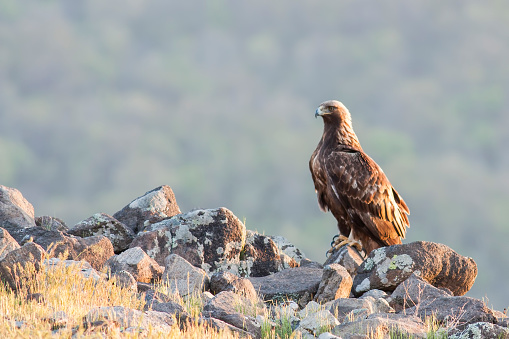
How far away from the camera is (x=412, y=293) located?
371 inches

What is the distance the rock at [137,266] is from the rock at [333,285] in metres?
2.52

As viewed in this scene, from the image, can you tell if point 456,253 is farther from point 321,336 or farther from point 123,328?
point 123,328

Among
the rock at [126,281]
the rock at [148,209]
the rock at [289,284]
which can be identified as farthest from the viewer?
the rock at [148,209]

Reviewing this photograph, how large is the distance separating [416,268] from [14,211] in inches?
309

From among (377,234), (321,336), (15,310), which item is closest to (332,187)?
(377,234)

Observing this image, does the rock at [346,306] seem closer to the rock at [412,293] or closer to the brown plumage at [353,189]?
the rock at [412,293]

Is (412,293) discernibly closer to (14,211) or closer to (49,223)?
(14,211)

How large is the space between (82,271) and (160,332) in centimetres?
366

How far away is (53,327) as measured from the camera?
6.45 m

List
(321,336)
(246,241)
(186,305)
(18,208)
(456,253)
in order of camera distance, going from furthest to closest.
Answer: (18,208)
(246,241)
(456,253)
(186,305)
(321,336)

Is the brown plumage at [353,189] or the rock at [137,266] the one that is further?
the brown plumage at [353,189]

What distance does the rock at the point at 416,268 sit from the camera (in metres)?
10.4

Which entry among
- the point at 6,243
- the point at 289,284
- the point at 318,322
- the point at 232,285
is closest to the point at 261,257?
the point at 289,284

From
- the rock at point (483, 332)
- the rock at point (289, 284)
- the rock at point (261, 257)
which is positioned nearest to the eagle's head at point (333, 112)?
the rock at point (261, 257)
